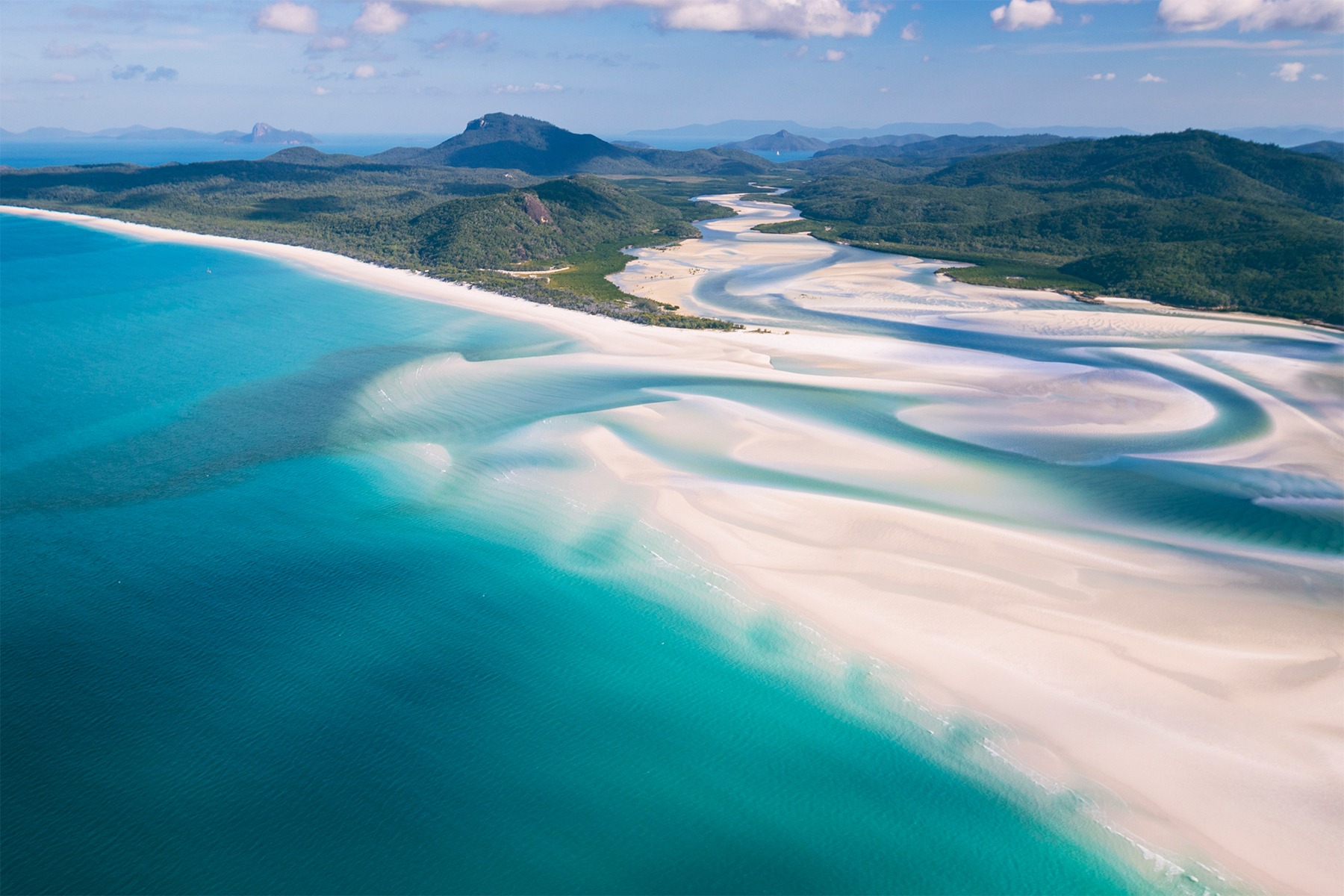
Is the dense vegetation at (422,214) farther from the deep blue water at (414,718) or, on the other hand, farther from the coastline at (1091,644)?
the deep blue water at (414,718)

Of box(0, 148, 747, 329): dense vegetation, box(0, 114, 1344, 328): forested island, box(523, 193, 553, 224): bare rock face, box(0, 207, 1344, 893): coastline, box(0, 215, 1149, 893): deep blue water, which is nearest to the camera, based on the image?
box(0, 215, 1149, 893): deep blue water

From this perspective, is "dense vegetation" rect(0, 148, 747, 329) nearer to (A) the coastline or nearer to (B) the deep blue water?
(A) the coastline

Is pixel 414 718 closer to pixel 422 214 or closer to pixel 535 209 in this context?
pixel 535 209

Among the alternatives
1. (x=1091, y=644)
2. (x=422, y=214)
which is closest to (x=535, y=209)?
(x=422, y=214)

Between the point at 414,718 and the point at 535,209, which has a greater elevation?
the point at 535,209

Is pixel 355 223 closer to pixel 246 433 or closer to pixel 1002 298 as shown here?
pixel 246 433

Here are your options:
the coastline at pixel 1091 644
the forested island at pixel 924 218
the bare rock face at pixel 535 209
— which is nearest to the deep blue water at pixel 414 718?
the coastline at pixel 1091 644

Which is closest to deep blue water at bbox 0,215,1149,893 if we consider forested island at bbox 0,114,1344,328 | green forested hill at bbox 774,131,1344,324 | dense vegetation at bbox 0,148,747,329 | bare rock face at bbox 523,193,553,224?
dense vegetation at bbox 0,148,747,329
